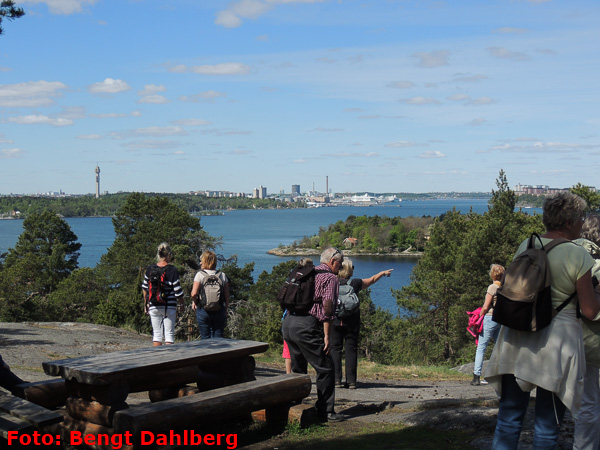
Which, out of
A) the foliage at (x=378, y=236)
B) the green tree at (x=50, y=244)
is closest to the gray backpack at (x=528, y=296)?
the green tree at (x=50, y=244)

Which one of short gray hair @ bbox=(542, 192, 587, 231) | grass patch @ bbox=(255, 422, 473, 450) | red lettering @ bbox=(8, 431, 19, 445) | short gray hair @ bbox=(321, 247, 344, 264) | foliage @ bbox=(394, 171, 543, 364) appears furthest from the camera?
foliage @ bbox=(394, 171, 543, 364)

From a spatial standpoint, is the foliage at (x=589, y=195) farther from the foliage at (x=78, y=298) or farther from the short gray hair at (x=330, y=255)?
the short gray hair at (x=330, y=255)

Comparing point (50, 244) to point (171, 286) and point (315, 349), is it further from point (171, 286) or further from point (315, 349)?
point (315, 349)

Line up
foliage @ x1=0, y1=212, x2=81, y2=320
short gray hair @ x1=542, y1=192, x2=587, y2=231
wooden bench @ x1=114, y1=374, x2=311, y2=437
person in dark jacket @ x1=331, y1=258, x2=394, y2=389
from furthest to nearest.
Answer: foliage @ x1=0, y1=212, x2=81, y2=320, person in dark jacket @ x1=331, y1=258, x2=394, y2=389, wooden bench @ x1=114, y1=374, x2=311, y2=437, short gray hair @ x1=542, y1=192, x2=587, y2=231

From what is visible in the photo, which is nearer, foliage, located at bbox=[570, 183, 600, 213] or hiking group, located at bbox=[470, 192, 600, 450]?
hiking group, located at bbox=[470, 192, 600, 450]

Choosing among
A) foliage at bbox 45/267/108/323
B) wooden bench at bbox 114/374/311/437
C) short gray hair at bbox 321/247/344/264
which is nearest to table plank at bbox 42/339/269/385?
wooden bench at bbox 114/374/311/437

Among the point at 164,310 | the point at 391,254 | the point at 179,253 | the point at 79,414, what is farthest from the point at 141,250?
the point at 391,254

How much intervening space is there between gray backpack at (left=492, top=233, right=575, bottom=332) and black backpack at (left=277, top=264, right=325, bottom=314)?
95.0 inches

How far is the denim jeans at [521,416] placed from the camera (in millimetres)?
3787

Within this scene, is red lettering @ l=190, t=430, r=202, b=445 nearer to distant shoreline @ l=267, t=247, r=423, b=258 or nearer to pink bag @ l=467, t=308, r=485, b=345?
pink bag @ l=467, t=308, r=485, b=345

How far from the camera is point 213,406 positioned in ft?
16.6

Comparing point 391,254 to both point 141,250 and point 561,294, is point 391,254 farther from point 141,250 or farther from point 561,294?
point 561,294

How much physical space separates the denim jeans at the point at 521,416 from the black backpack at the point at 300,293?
237 cm

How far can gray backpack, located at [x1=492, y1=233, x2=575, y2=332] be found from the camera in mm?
3635
